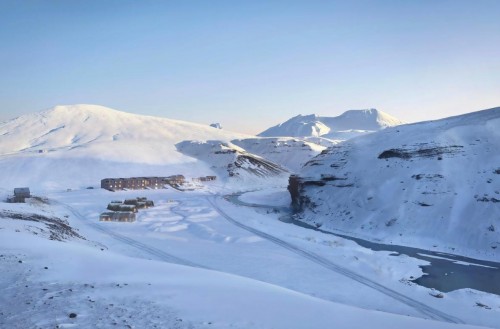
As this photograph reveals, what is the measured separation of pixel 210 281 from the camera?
12.8 m

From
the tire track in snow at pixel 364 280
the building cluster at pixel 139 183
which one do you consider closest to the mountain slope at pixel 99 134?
the building cluster at pixel 139 183

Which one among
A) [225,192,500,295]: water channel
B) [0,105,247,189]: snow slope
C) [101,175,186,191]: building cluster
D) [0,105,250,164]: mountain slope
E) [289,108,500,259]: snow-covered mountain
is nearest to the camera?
[225,192,500,295]: water channel

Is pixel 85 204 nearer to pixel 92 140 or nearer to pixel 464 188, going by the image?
pixel 464 188

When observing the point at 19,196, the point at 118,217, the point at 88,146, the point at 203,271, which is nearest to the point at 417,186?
the point at 118,217

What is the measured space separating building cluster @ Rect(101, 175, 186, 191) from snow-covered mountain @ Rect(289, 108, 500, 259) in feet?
117

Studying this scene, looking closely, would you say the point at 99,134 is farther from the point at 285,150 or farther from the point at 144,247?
the point at 144,247

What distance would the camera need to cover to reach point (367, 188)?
158 ft

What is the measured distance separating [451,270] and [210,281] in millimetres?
23017

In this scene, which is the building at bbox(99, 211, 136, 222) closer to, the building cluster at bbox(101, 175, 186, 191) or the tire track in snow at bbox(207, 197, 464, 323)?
the tire track in snow at bbox(207, 197, 464, 323)

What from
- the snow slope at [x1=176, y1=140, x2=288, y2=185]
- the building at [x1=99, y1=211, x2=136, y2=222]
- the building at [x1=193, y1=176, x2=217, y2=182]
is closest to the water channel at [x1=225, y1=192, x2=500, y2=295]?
the building at [x1=99, y1=211, x2=136, y2=222]

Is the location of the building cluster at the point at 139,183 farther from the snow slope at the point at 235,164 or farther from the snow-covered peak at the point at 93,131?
the snow-covered peak at the point at 93,131

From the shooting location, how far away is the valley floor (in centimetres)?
920

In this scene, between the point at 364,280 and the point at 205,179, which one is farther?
the point at 205,179

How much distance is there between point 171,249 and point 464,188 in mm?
30260
